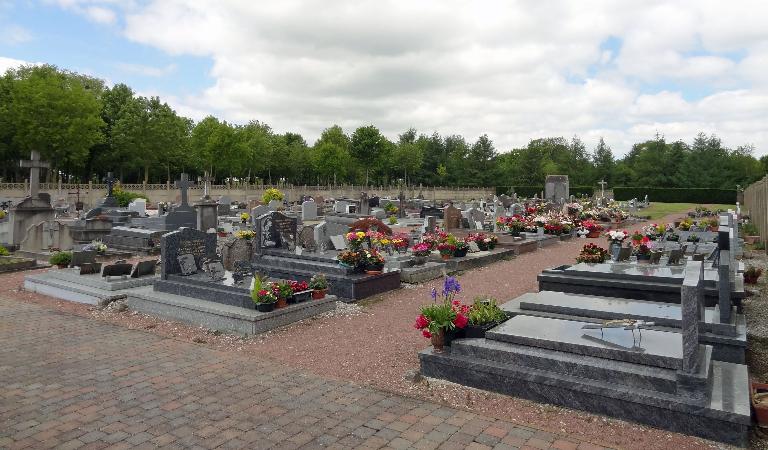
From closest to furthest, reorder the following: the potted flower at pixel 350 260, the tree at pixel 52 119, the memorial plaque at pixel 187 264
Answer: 1. the memorial plaque at pixel 187 264
2. the potted flower at pixel 350 260
3. the tree at pixel 52 119

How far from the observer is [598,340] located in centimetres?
646

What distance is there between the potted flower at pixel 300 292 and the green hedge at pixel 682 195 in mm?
62677

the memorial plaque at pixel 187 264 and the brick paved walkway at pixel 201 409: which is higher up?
the memorial plaque at pixel 187 264

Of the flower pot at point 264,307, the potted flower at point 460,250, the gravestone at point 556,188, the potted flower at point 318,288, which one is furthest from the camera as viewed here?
the gravestone at point 556,188

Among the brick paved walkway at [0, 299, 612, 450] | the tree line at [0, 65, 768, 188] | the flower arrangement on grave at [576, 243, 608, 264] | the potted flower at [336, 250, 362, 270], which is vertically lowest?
the brick paved walkway at [0, 299, 612, 450]

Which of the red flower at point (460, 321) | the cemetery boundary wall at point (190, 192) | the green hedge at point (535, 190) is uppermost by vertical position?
the green hedge at point (535, 190)

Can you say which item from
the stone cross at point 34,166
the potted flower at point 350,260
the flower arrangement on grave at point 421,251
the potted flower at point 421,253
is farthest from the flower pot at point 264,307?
the stone cross at point 34,166

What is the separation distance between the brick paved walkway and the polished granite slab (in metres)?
1.33

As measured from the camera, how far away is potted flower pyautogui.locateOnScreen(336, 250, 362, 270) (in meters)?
12.3

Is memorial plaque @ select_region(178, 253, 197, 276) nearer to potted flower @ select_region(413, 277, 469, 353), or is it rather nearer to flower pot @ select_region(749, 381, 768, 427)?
potted flower @ select_region(413, 277, 469, 353)

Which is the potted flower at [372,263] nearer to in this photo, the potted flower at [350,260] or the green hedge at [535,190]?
the potted flower at [350,260]

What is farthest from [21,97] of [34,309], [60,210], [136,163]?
[34,309]

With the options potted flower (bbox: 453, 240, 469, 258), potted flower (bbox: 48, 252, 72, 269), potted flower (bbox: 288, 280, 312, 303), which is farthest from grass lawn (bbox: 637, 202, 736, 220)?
potted flower (bbox: 48, 252, 72, 269)

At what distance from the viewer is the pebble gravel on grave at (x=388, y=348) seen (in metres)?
5.51
